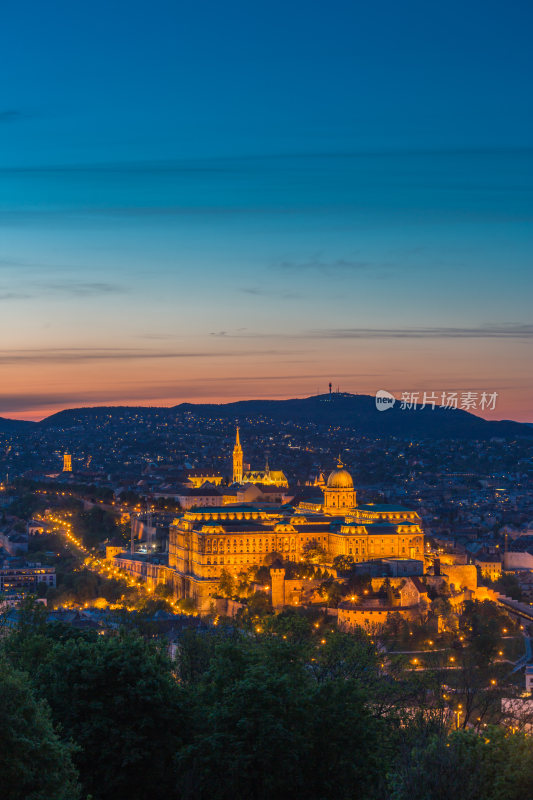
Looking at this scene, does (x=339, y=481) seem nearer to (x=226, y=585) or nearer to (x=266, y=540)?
(x=266, y=540)

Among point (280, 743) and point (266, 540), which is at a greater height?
point (280, 743)

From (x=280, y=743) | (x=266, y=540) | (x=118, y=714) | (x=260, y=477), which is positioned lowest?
(x=266, y=540)

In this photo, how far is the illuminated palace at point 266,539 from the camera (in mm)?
59750

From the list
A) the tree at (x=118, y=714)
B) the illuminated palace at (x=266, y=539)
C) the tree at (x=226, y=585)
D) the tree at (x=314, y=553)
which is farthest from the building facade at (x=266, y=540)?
the tree at (x=118, y=714)

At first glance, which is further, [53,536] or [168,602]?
[53,536]

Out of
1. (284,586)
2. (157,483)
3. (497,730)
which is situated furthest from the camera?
(157,483)

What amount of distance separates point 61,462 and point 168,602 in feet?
347

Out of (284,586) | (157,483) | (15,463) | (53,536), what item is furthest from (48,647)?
(15,463)

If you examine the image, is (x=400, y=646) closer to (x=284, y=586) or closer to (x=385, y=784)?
(x=284, y=586)

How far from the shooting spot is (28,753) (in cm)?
1551

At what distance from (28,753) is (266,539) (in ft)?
150

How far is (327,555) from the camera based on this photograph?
2397 inches

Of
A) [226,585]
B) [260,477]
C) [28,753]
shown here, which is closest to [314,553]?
[226,585]

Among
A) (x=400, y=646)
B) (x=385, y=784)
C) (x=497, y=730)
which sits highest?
(x=497, y=730)
